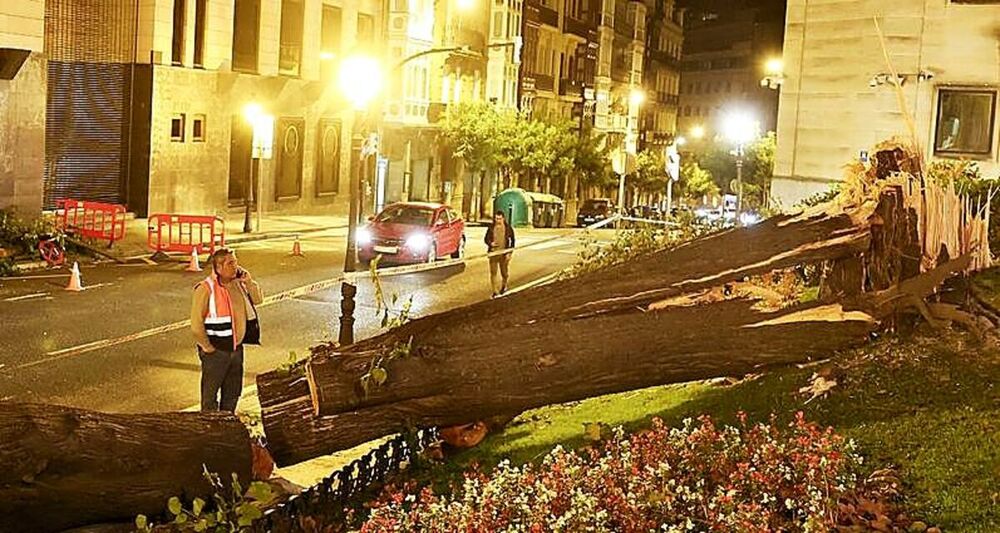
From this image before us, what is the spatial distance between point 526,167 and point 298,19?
16.0m

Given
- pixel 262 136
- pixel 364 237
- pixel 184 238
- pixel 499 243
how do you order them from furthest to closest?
pixel 262 136, pixel 184 238, pixel 364 237, pixel 499 243

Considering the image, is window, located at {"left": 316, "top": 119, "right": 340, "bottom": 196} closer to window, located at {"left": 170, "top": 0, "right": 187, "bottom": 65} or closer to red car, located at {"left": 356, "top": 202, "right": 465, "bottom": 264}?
window, located at {"left": 170, "top": 0, "right": 187, "bottom": 65}

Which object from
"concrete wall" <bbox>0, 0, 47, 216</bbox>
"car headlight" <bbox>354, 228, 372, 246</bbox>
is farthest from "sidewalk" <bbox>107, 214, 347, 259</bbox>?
"car headlight" <bbox>354, 228, 372, 246</bbox>

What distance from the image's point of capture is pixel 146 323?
17781mm

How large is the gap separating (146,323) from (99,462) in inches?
426

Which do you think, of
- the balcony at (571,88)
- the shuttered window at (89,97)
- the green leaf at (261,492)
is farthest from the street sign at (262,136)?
the balcony at (571,88)

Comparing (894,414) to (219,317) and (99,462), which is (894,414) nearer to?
(99,462)

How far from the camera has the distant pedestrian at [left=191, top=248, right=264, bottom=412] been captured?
10539mm

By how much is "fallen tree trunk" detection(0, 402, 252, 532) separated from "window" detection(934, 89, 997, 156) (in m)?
17.9

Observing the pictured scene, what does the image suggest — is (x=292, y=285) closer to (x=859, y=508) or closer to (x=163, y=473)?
(x=163, y=473)

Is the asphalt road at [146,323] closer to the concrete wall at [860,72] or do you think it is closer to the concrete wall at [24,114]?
the concrete wall at [24,114]

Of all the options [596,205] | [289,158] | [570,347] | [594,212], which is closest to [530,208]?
[594,212]

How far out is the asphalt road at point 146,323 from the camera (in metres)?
13.6

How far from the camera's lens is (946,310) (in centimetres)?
909
